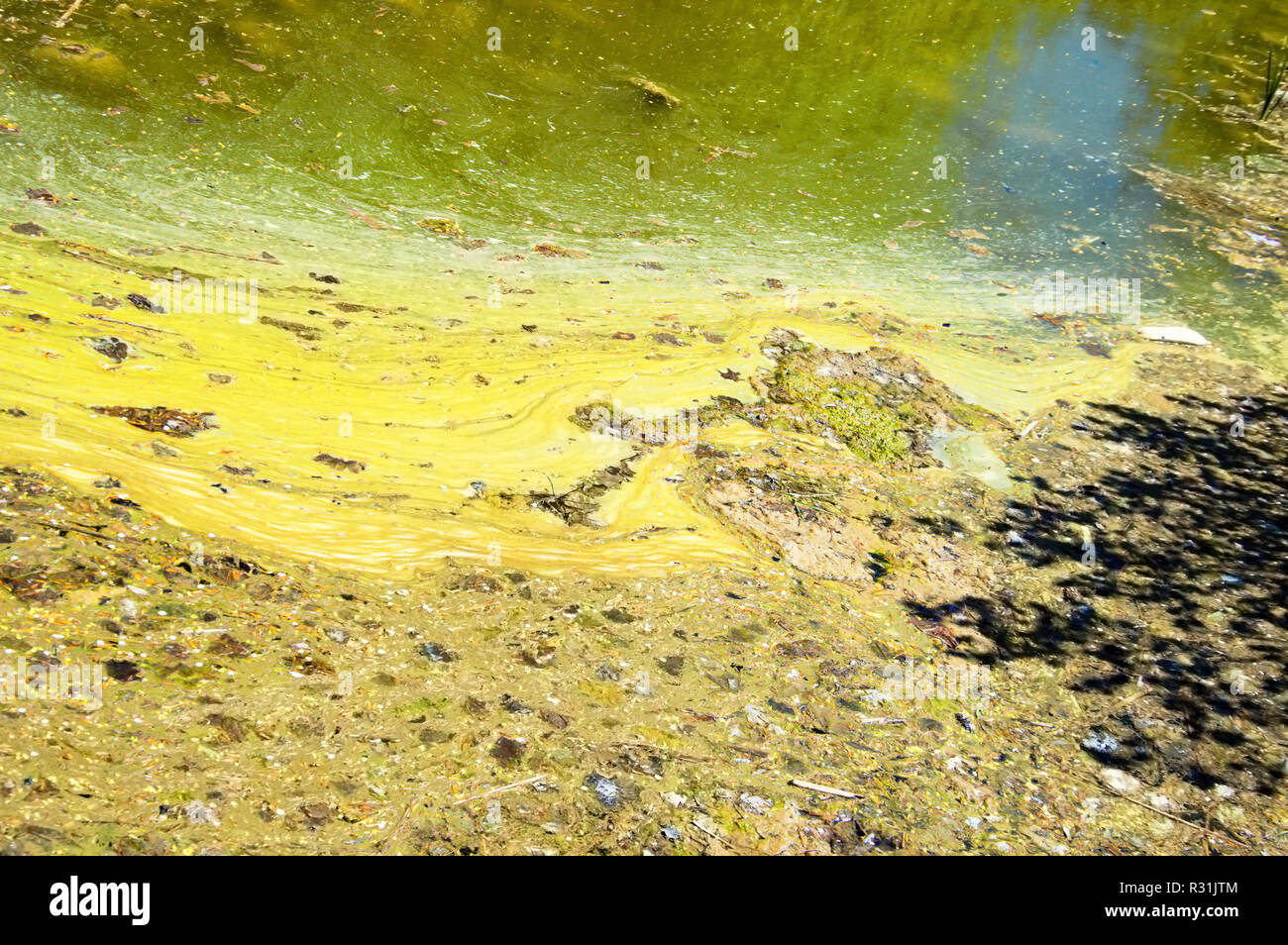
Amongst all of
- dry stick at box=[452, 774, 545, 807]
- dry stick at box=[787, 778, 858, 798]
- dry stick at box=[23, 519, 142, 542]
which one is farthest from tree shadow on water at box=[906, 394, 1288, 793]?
dry stick at box=[23, 519, 142, 542]

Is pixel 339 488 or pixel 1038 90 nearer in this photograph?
pixel 339 488

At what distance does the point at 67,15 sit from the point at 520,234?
149 inches

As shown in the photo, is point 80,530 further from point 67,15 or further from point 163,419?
point 67,15

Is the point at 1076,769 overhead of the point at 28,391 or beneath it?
beneath

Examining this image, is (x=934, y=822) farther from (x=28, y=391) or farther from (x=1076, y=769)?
(x=28, y=391)

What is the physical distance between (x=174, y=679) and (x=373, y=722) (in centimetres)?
54

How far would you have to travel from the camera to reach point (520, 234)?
5633mm

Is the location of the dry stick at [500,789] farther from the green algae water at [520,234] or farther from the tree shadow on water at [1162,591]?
the tree shadow on water at [1162,591]

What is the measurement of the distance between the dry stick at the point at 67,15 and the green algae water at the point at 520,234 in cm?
2

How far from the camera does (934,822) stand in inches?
106

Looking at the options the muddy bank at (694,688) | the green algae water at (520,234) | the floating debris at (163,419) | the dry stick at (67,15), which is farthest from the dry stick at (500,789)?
the dry stick at (67,15)

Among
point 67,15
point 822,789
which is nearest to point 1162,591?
point 822,789

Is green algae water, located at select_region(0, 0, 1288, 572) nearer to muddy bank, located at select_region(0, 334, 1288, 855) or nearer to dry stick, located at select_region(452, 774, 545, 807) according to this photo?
muddy bank, located at select_region(0, 334, 1288, 855)
